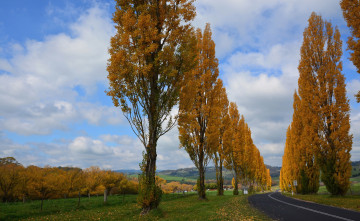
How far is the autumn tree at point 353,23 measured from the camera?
13637 millimetres

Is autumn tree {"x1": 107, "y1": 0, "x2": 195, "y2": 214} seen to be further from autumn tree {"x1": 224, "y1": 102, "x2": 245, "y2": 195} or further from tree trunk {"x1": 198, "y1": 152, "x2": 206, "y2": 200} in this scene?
autumn tree {"x1": 224, "y1": 102, "x2": 245, "y2": 195}

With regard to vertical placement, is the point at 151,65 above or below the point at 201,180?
above

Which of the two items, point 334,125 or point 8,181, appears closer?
point 334,125

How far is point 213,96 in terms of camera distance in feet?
74.3

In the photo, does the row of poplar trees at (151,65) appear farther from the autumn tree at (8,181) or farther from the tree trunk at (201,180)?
the autumn tree at (8,181)

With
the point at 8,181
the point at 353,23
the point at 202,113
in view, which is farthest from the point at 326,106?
the point at 8,181

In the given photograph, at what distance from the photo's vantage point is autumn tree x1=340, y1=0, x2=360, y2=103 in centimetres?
1364

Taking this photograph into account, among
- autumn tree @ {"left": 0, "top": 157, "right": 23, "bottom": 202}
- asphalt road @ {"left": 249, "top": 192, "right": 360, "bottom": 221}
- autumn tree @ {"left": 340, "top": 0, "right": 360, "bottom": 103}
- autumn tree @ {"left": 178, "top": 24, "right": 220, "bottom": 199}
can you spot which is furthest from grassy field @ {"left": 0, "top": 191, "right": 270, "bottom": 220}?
autumn tree @ {"left": 340, "top": 0, "right": 360, "bottom": 103}

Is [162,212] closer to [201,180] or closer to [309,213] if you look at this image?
[309,213]

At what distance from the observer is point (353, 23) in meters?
14.1

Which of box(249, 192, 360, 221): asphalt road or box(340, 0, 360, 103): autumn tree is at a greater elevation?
box(340, 0, 360, 103): autumn tree

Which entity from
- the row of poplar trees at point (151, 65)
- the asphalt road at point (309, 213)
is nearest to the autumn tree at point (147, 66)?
the row of poplar trees at point (151, 65)

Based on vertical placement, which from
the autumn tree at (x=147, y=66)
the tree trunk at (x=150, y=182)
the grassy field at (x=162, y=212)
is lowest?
the grassy field at (x=162, y=212)

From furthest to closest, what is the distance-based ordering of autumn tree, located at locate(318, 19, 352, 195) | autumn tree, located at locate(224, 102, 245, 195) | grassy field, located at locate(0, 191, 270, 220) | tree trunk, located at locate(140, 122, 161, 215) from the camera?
autumn tree, located at locate(224, 102, 245, 195)
autumn tree, located at locate(318, 19, 352, 195)
tree trunk, located at locate(140, 122, 161, 215)
grassy field, located at locate(0, 191, 270, 220)
